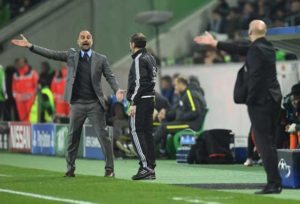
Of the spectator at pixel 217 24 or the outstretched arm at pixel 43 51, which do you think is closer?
the outstretched arm at pixel 43 51

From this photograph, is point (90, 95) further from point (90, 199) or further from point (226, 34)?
point (226, 34)

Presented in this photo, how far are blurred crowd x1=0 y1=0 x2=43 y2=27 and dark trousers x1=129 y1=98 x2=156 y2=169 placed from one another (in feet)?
51.5

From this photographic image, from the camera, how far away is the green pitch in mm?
12047

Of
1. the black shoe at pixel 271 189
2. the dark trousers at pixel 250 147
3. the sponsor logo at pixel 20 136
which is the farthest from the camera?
the sponsor logo at pixel 20 136

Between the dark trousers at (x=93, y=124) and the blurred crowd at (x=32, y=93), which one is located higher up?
the blurred crowd at (x=32, y=93)

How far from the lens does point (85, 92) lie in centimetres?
1556

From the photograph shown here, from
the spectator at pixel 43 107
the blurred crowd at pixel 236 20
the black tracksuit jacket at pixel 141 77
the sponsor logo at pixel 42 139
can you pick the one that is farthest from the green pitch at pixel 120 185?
the blurred crowd at pixel 236 20

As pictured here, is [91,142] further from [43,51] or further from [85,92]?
[43,51]

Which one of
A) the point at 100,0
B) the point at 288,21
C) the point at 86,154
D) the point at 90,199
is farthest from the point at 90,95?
→ the point at 100,0

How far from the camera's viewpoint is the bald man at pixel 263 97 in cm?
1245

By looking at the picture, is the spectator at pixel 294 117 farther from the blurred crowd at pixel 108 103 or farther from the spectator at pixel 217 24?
the spectator at pixel 217 24

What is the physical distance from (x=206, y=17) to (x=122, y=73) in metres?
3.20

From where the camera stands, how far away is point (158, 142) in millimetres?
21234

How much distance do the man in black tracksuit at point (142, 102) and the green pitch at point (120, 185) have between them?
0.36 metres
